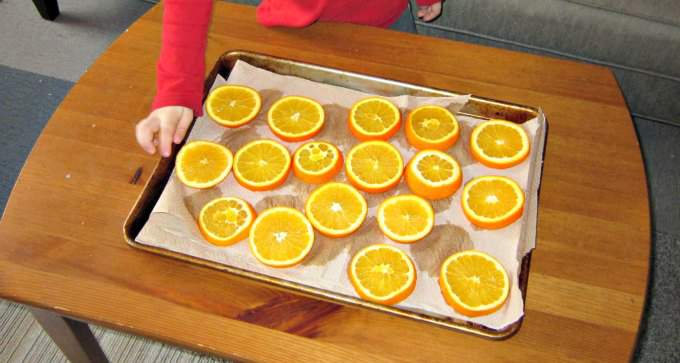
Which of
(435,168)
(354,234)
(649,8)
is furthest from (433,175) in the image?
(649,8)

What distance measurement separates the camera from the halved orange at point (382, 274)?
1.15 meters

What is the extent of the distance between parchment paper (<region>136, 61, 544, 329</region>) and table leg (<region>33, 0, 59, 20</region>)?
196 cm

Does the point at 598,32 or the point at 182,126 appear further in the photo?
the point at 598,32

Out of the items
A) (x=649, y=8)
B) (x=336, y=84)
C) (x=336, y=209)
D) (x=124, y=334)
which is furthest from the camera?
(x=649, y=8)

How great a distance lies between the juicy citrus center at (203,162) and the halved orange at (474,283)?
22.9 inches

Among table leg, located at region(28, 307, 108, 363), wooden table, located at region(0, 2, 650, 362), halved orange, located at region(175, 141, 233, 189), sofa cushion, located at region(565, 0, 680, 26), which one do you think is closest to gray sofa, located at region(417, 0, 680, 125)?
sofa cushion, located at region(565, 0, 680, 26)

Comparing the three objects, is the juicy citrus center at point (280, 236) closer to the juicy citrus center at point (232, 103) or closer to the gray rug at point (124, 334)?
the juicy citrus center at point (232, 103)

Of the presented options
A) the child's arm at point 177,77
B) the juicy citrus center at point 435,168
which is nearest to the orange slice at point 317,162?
the juicy citrus center at point 435,168

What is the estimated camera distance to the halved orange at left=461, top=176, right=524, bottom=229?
126cm

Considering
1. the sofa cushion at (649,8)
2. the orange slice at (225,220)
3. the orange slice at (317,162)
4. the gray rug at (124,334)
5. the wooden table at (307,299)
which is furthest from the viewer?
the sofa cushion at (649,8)

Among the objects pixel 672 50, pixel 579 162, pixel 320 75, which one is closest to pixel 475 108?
pixel 579 162

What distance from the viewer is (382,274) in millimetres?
1172

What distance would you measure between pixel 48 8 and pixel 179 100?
201 cm

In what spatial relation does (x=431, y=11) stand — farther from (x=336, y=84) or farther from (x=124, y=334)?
(x=124, y=334)
